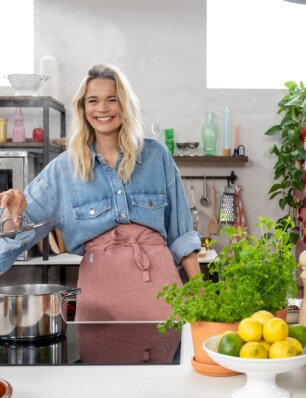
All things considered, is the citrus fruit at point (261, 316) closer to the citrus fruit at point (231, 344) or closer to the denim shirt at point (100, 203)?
the citrus fruit at point (231, 344)

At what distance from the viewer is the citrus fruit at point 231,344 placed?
Answer: 1323mm

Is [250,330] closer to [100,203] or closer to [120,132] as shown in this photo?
[100,203]

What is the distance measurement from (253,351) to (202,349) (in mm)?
211

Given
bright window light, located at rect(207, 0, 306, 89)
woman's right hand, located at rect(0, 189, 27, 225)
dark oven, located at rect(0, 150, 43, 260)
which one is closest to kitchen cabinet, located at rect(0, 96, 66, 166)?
dark oven, located at rect(0, 150, 43, 260)

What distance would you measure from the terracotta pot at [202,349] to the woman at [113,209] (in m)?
0.83

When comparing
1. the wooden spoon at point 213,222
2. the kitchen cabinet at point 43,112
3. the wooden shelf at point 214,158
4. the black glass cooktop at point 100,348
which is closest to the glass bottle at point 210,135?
the wooden shelf at point 214,158

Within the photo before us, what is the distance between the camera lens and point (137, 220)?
243 centimetres

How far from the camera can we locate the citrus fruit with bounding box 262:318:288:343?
1327 millimetres

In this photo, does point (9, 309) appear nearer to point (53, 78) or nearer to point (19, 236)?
point (19, 236)

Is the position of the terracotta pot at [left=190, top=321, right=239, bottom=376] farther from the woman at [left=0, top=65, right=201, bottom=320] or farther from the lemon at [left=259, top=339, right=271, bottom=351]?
the woman at [left=0, top=65, right=201, bottom=320]

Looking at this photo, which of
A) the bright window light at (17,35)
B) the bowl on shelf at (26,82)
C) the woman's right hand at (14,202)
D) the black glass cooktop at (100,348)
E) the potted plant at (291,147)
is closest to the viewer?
the black glass cooktop at (100,348)

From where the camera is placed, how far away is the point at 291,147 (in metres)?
Result: 4.61

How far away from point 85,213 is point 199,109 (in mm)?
2555

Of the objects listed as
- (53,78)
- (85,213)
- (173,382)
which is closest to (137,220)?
(85,213)
